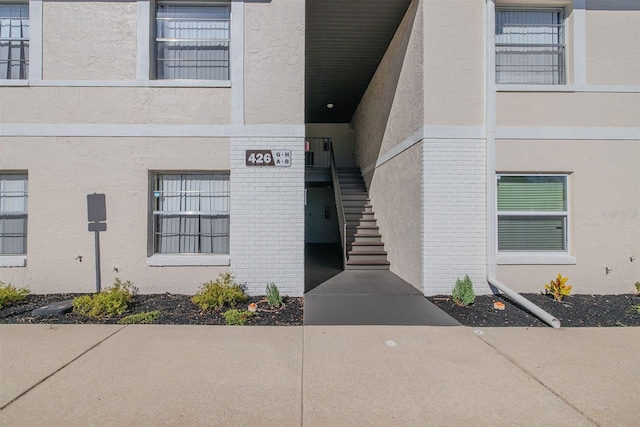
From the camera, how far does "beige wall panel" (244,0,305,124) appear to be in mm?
5309

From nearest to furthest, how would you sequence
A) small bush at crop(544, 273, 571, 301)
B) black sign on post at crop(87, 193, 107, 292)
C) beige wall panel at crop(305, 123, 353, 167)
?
small bush at crop(544, 273, 571, 301), black sign on post at crop(87, 193, 107, 292), beige wall panel at crop(305, 123, 353, 167)

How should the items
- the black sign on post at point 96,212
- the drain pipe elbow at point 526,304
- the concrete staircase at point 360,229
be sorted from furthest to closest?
the concrete staircase at point 360,229
the black sign on post at point 96,212
the drain pipe elbow at point 526,304

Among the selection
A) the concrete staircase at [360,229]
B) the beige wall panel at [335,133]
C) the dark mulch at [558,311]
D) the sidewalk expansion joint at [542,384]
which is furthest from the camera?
the beige wall panel at [335,133]

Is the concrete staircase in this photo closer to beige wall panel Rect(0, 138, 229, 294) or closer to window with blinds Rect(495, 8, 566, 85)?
beige wall panel Rect(0, 138, 229, 294)

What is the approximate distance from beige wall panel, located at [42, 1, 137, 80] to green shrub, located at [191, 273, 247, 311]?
395 centimetres

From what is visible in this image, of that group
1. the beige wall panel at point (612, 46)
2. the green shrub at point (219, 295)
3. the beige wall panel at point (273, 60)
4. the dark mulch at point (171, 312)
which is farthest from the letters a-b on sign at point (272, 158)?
the beige wall panel at point (612, 46)

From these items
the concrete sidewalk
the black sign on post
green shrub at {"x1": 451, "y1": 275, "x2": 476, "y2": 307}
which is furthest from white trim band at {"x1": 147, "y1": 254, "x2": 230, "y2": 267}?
green shrub at {"x1": 451, "y1": 275, "x2": 476, "y2": 307}

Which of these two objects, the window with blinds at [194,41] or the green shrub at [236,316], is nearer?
the green shrub at [236,316]

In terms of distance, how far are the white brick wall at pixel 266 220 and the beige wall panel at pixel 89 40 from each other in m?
2.54

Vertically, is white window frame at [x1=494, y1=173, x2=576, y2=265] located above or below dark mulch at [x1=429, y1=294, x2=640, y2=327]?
above

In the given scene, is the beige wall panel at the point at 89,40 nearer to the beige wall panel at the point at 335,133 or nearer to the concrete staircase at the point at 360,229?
the concrete staircase at the point at 360,229

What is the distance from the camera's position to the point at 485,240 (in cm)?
534

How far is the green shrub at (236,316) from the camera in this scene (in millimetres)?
4184

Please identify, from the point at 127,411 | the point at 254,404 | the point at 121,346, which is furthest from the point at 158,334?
the point at 254,404
